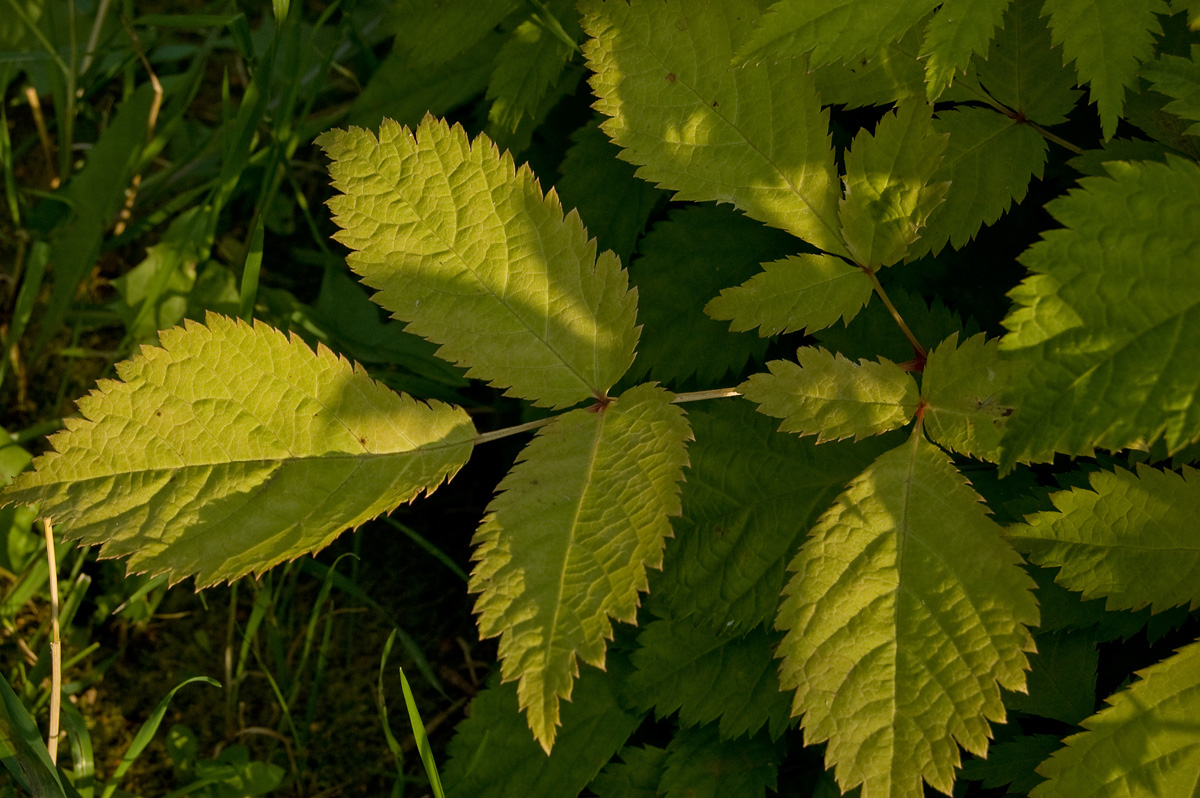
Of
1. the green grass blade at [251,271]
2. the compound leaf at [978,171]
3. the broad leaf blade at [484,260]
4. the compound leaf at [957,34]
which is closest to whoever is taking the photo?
the compound leaf at [957,34]

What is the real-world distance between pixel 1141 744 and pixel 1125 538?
303 mm

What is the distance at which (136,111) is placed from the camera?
232cm

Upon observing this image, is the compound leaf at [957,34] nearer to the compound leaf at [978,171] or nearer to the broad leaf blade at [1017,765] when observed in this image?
the compound leaf at [978,171]

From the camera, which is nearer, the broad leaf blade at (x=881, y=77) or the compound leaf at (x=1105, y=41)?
the compound leaf at (x=1105, y=41)

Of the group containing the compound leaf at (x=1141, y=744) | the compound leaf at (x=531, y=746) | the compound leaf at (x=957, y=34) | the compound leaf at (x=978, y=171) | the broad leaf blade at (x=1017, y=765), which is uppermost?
the compound leaf at (x=957, y=34)

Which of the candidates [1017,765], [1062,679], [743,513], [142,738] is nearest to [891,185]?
[743,513]

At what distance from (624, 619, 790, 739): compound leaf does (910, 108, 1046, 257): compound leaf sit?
0.80 meters

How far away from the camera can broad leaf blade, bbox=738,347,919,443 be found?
138cm

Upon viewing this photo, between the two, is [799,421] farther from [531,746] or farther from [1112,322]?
[531,746]

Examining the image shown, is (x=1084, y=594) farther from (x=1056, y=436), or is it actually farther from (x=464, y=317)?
(x=464, y=317)

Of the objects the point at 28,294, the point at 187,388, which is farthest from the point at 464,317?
the point at 28,294

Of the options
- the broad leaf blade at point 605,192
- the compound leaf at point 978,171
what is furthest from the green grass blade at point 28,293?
the compound leaf at point 978,171

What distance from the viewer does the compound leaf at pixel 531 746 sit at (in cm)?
169

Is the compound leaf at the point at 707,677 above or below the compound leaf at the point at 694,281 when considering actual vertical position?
below
